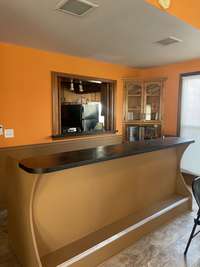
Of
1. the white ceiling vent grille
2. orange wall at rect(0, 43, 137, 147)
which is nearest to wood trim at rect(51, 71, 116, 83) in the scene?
orange wall at rect(0, 43, 137, 147)

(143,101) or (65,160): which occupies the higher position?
(143,101)

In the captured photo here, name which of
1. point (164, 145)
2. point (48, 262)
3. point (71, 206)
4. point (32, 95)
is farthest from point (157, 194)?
point (32, 95)

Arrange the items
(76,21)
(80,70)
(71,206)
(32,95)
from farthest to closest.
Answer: (80,70) < (32,95) < (76,21) < (71,206)

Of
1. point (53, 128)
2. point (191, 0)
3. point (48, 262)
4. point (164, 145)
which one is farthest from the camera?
point (53, 128)

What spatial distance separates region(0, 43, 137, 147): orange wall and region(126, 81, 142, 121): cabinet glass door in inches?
50.9

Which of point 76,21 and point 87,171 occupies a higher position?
point 76,21

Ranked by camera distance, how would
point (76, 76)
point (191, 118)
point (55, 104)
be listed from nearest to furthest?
point (55, 104) → point (76, 76) → point (191, 118)

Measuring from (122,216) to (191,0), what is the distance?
→ 2.53 m

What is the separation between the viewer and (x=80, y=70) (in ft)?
12.4

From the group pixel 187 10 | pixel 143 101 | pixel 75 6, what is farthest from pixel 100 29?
pixel 143 101

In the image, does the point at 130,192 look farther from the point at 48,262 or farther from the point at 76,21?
the point at 76,21

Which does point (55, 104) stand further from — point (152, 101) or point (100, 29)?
point (152, 101)

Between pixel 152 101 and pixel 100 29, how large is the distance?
7.64 feet

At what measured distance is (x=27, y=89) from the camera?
315 centimetres
